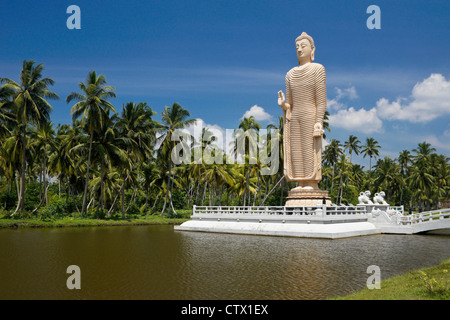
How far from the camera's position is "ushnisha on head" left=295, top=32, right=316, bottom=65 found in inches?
1312

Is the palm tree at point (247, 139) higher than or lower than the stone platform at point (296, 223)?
higher

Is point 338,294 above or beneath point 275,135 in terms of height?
beneath

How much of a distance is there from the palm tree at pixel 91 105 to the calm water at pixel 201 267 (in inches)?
709

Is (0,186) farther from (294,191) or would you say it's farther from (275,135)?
(294,191)

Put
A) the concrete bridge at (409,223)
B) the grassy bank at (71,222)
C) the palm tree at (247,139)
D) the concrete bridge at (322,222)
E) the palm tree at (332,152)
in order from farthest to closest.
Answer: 1. the palm tree at (332,152)
2. the palm tree at (247,139)
3. the grassy bank at (71,222)
4. the concrete bridge at (409,223)
5. the concrete bridge at (322,222)

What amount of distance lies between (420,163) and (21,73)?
61.2 meters

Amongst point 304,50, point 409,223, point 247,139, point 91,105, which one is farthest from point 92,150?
point 409,223

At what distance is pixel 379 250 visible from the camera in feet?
61.4

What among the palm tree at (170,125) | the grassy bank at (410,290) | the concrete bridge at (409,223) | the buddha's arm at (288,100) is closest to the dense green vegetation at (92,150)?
the palm tree at (170,125)

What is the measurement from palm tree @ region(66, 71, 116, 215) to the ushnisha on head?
1985 centimetres

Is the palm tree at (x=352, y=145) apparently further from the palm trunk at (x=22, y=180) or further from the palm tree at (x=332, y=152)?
the palm trunk at (x=22, y=180)

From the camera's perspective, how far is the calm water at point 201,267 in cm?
1036
